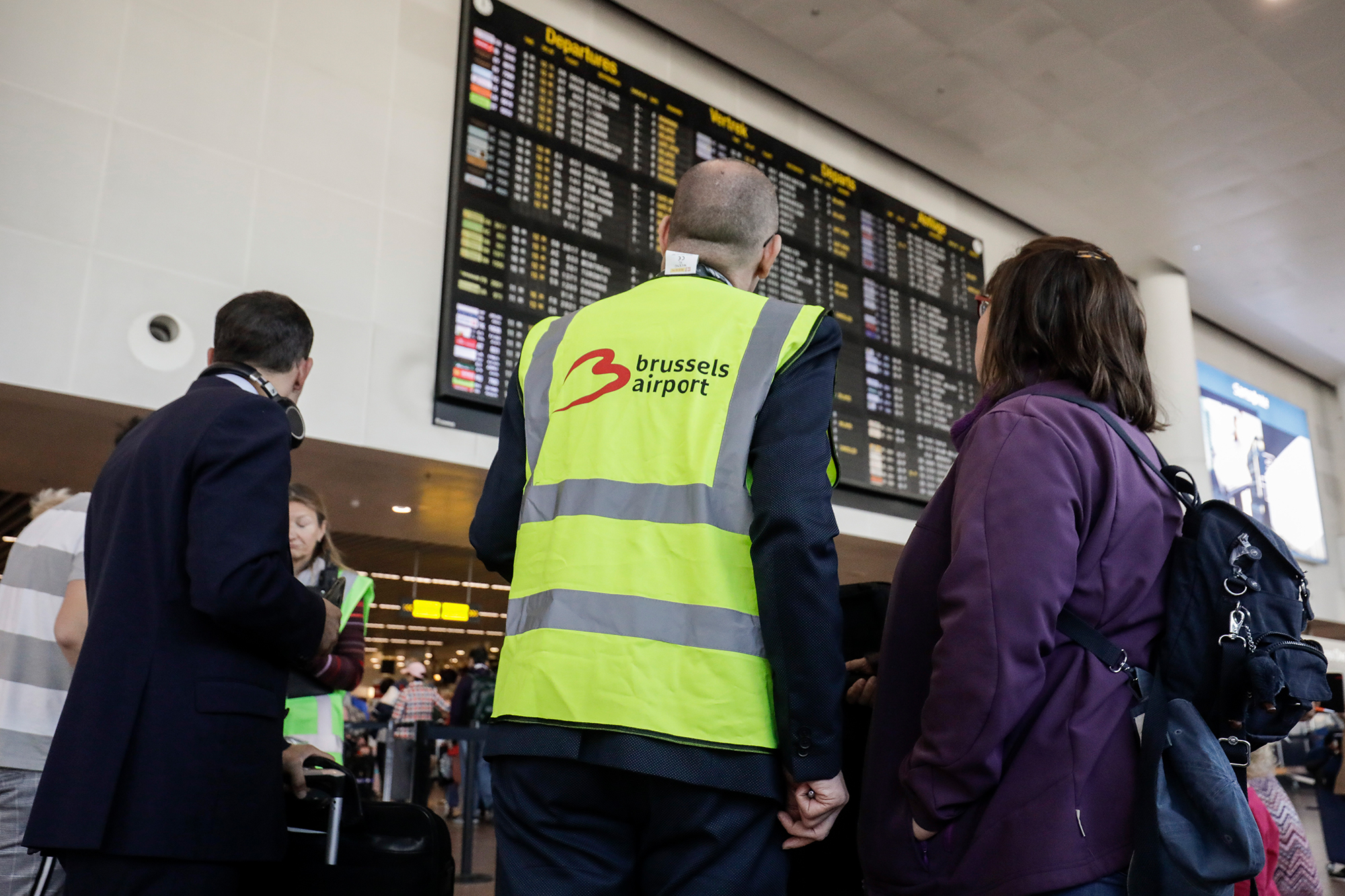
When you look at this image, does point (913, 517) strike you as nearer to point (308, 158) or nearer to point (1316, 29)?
point (1316, 29)

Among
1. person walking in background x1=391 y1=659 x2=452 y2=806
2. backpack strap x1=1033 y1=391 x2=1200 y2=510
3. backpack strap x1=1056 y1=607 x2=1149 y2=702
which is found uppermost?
backpack strap x1=1033 y1=391 x2=1200 y2=510

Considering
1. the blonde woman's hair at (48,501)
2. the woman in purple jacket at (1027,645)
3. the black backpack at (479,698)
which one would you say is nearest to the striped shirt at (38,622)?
the blonde woman's hair at (48,501)

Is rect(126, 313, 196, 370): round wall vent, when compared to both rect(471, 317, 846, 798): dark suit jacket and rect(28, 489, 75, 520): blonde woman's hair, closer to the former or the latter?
rect(28, 489, 75, 520): blonde woman's hair

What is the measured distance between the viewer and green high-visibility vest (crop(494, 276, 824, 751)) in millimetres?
1422

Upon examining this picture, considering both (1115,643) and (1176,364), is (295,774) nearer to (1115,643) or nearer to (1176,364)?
(1115,643)

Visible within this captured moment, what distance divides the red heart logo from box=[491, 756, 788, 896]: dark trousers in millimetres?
553

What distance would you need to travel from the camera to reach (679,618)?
1.45 m

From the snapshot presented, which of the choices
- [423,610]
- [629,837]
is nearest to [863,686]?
[629,837]

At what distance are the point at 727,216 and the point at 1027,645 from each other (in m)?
0.87

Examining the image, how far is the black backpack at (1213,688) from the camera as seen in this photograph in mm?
1276

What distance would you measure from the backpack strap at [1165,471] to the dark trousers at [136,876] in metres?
1.60

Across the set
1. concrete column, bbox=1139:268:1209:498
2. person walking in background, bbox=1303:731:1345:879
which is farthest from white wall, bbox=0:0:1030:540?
concrete column, bbox=1139:268:1209:498

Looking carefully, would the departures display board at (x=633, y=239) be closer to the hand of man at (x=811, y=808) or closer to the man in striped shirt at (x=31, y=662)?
the man in striped shirt at (x=31, y=662)

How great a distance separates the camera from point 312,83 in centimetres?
494
